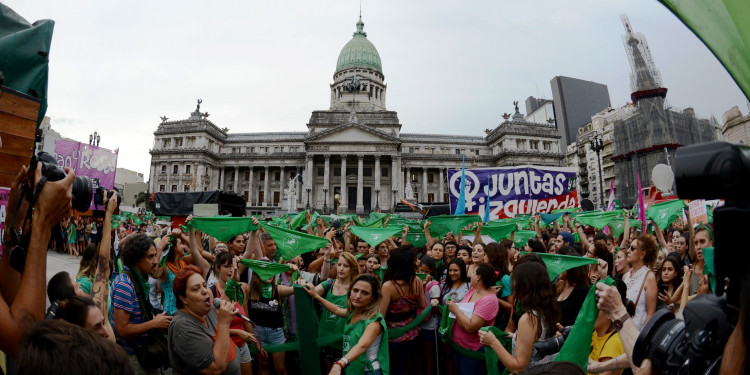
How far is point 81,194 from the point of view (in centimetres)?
211

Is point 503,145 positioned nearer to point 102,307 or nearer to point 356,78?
point 356,78

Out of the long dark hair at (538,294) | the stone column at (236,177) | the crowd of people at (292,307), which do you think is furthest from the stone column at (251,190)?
the long dark hair at (538,294)

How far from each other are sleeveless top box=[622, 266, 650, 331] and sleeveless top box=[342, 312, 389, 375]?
8.45 ft

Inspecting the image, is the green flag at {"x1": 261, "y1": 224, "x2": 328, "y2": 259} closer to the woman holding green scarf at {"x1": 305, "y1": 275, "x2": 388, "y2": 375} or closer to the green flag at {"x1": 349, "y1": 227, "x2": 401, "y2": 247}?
the green flag at {"x1": 349, "y1": 227, "x2": 401, "y2": 247}

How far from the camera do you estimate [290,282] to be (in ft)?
17.2

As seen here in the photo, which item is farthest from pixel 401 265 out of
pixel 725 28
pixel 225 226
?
pixel 725 28

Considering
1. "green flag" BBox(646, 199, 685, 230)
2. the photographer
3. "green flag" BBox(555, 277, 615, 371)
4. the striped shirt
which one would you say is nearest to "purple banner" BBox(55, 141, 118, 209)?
the striped shirt

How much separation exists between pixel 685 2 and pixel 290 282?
503cm

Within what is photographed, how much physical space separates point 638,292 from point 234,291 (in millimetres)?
4415

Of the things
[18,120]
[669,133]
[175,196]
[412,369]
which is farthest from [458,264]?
Result: [669,133]

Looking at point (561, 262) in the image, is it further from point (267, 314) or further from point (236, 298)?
point (236, 298)

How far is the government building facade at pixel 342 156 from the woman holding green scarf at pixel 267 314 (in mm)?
42933

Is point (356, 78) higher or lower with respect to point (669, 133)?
higher

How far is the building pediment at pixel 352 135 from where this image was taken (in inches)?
1980
